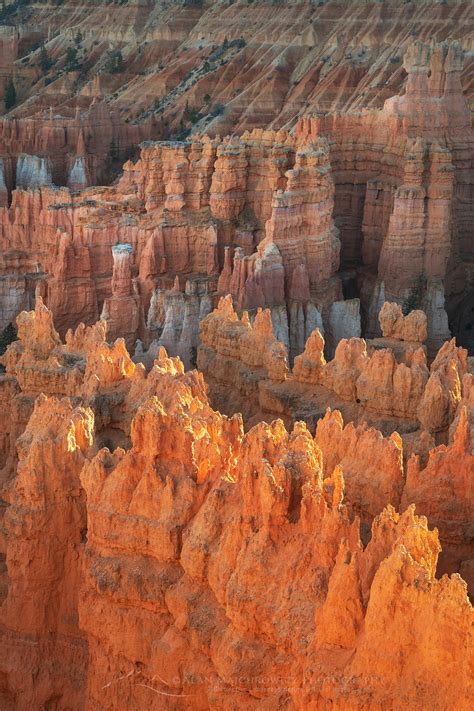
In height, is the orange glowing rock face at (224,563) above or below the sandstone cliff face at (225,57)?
above

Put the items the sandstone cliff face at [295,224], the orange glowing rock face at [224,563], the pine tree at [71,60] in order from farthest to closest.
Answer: the pine tree at [71,60] < the sandstone cliff face at [295,224] < the orange glowing rock face at [224,563]

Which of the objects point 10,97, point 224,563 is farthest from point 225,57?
point 224,563

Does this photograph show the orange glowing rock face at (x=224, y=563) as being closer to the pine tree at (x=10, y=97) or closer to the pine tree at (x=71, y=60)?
the pine tree at (x=10, y=97)

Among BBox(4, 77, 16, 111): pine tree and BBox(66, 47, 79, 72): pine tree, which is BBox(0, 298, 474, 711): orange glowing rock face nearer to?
BBox(4, 77, 16, 111): pine tree

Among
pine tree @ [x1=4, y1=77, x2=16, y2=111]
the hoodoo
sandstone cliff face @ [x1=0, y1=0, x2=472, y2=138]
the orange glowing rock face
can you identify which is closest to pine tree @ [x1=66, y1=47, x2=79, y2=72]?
sandstone cliff face @ [x1=0, y1=0, x2=472, y2=138]

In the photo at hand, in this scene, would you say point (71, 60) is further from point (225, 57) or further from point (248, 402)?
point (248, 402)

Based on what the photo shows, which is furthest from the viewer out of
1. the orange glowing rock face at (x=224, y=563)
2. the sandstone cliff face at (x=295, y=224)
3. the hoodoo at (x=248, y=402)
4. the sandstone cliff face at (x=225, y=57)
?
the sandstone cliff face at (x=225, y=57)

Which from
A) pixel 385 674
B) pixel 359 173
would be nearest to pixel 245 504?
pixel 385 674

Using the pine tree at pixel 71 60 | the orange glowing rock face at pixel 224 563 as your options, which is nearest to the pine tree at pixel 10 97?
the pine tree at pixel 71 60

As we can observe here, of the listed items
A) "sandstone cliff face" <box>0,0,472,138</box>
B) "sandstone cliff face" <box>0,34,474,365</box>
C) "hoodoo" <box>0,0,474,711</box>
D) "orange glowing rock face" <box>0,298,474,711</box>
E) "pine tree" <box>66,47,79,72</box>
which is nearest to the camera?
"orange glowing rock face" <box>0,298,474,711</box>
